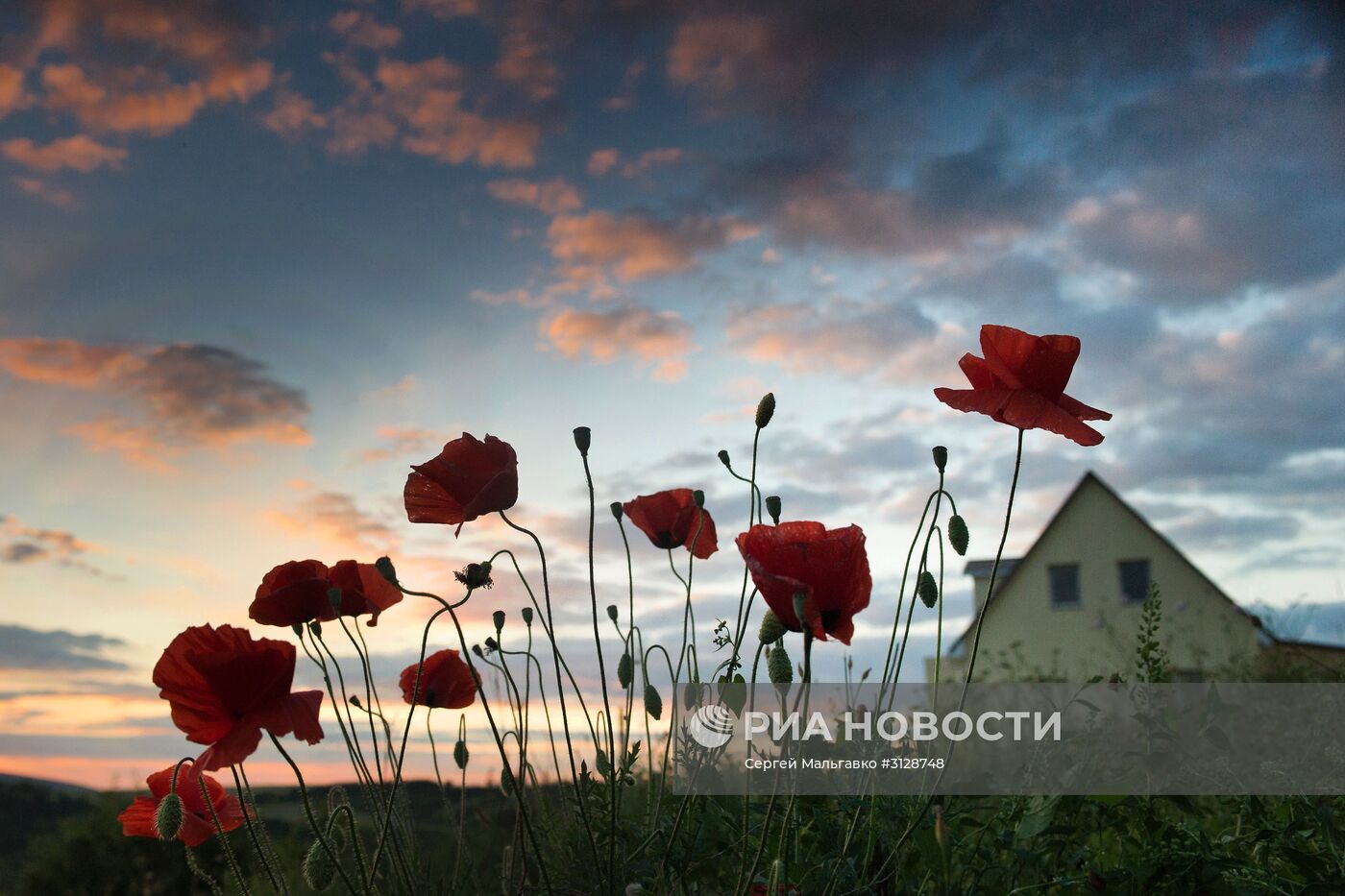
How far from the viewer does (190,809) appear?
2297 mm

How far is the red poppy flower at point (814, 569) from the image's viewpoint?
1694 millimetres

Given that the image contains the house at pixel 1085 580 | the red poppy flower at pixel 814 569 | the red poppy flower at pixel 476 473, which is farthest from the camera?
the house at pixel 1085 580

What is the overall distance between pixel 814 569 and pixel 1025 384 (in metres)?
0.67

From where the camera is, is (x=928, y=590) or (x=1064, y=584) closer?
(x=928, y=590)

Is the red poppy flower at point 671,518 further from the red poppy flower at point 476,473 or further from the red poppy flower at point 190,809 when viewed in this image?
the red poppy flower at point 190,809

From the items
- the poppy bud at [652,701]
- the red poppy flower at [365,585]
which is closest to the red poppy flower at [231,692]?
the red poppy flower at [365,585]

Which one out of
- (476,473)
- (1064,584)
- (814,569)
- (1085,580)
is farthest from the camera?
(1064,584)

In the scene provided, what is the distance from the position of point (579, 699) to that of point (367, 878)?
60cm

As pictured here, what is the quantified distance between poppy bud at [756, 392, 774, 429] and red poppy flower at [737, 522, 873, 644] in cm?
45

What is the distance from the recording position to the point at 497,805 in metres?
5.72

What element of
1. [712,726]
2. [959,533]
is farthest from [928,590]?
[712,726]

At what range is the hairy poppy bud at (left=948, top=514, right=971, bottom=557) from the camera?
2025 mm

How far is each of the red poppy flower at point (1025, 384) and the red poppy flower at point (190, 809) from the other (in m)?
1.73

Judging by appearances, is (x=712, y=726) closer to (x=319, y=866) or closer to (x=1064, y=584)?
(x=319, y=866)
